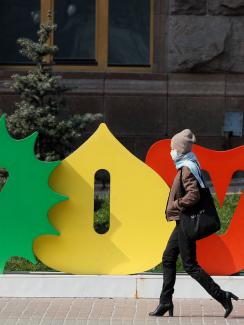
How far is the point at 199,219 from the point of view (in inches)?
314

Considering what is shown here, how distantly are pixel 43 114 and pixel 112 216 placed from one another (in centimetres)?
257

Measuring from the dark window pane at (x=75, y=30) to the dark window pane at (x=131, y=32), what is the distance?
1.23 ft

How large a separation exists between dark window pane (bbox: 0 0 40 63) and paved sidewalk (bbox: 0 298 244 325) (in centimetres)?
805

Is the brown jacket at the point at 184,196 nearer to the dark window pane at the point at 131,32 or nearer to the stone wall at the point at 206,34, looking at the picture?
the stone wall at the point at 206,34

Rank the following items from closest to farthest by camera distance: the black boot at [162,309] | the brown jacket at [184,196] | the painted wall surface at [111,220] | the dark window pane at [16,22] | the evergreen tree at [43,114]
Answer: the brown jacket at [184,196] → the black boot at [162,309] → the painted wall surface at [111,220] → the evergreen tree at [43,114] → the dark window pane at [16,22]

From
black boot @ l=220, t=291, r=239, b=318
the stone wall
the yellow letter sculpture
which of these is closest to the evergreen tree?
the yellow letter sculpture

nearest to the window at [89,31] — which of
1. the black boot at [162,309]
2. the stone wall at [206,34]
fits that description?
the stone wall at [206,34]

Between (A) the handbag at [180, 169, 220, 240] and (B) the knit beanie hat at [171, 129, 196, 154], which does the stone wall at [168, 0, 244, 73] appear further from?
(A) the handbag at [180, 169, 220, 240]

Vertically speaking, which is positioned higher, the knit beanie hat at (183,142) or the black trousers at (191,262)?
the knit beanie hat at (183,142)

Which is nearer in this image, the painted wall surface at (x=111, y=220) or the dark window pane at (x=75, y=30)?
the painted wall surface at (x=111, y=220)

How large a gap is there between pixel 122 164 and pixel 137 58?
7374 millimetres

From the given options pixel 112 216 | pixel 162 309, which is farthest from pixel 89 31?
pixel 162 309

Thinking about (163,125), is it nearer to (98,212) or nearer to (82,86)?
(82,86)

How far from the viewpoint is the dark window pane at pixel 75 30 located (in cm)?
1614
